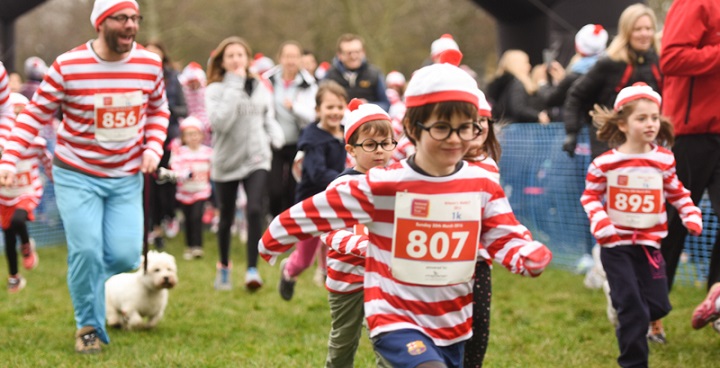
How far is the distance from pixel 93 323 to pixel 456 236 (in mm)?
3378

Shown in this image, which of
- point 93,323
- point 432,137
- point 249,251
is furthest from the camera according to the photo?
point 249,251

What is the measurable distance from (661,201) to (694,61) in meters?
0.98

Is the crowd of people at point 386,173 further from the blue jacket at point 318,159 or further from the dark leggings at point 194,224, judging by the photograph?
the dark leggings at point 194,224

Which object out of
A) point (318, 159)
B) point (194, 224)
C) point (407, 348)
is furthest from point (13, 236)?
point (407, 348)

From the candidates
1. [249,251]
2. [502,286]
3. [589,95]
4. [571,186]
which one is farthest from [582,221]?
[249,251]

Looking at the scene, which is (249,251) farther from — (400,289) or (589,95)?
(400,289)

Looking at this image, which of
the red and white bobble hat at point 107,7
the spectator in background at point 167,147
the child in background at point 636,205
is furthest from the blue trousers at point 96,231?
the spectator in background at point 167,147

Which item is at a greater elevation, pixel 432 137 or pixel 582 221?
pixel 432 137

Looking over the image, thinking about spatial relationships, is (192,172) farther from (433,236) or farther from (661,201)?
(433,236)

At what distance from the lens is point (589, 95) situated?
25.2ft

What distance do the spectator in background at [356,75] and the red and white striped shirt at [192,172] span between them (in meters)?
2.63

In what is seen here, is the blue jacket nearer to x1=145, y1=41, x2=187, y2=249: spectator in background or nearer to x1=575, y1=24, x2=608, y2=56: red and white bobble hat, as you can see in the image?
x1=575, y1=24, x2=608, y2=56: red and white bobble hat

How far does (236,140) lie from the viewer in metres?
8.68

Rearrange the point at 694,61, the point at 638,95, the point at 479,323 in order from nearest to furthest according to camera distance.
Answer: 1. the point at 479,323
2. the point at 638,95
3. the point at 694,61
